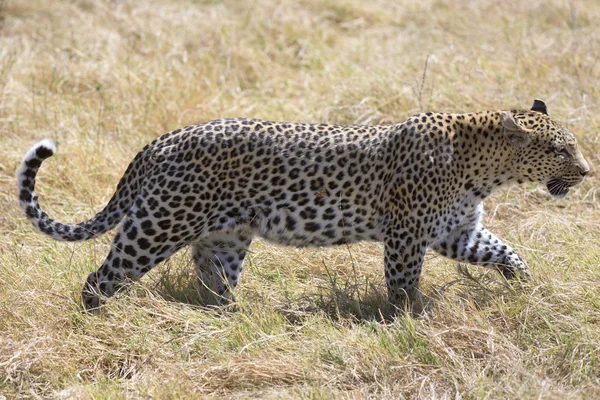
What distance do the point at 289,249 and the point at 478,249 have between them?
153 centimetres

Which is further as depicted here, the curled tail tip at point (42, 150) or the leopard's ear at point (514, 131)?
the leopard's ear at point (514, 131)

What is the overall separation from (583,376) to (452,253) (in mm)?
1657

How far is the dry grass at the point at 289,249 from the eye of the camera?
5.72 meters

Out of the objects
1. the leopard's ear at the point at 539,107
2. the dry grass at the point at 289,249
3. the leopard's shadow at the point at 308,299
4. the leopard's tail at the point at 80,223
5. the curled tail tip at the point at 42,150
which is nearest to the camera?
the dry grass at the point at 289,249

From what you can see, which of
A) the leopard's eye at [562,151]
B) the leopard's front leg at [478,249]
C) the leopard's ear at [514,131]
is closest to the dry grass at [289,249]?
the leopard's front leg at [478,249]

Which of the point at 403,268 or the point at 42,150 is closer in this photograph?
the point at 42,150

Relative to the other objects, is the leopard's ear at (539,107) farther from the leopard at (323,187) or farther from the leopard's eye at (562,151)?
the leopard's eye at (562,151)

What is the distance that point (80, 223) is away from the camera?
6609 mm

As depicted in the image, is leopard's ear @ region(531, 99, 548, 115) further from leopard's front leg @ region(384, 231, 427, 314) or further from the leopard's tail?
the leopard's tail

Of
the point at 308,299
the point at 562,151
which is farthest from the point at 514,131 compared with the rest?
the point at 308,299

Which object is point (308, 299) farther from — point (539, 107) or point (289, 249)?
point (539, 107)

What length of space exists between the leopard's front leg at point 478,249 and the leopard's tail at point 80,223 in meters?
2.20

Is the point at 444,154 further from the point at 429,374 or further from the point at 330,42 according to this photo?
the point at 330,42

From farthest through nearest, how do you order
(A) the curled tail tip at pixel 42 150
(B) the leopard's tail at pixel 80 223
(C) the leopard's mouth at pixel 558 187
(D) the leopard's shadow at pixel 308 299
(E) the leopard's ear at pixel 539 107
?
(E) the leopard's ear at pixel 539 107
(C) the leopard's mouth at pixel 558 187
(D) the leopard's shadow at pixel 308 299
(B) the leopard's tail at pixel 80 223
(A) the curled tail tip at pixel 42 150
